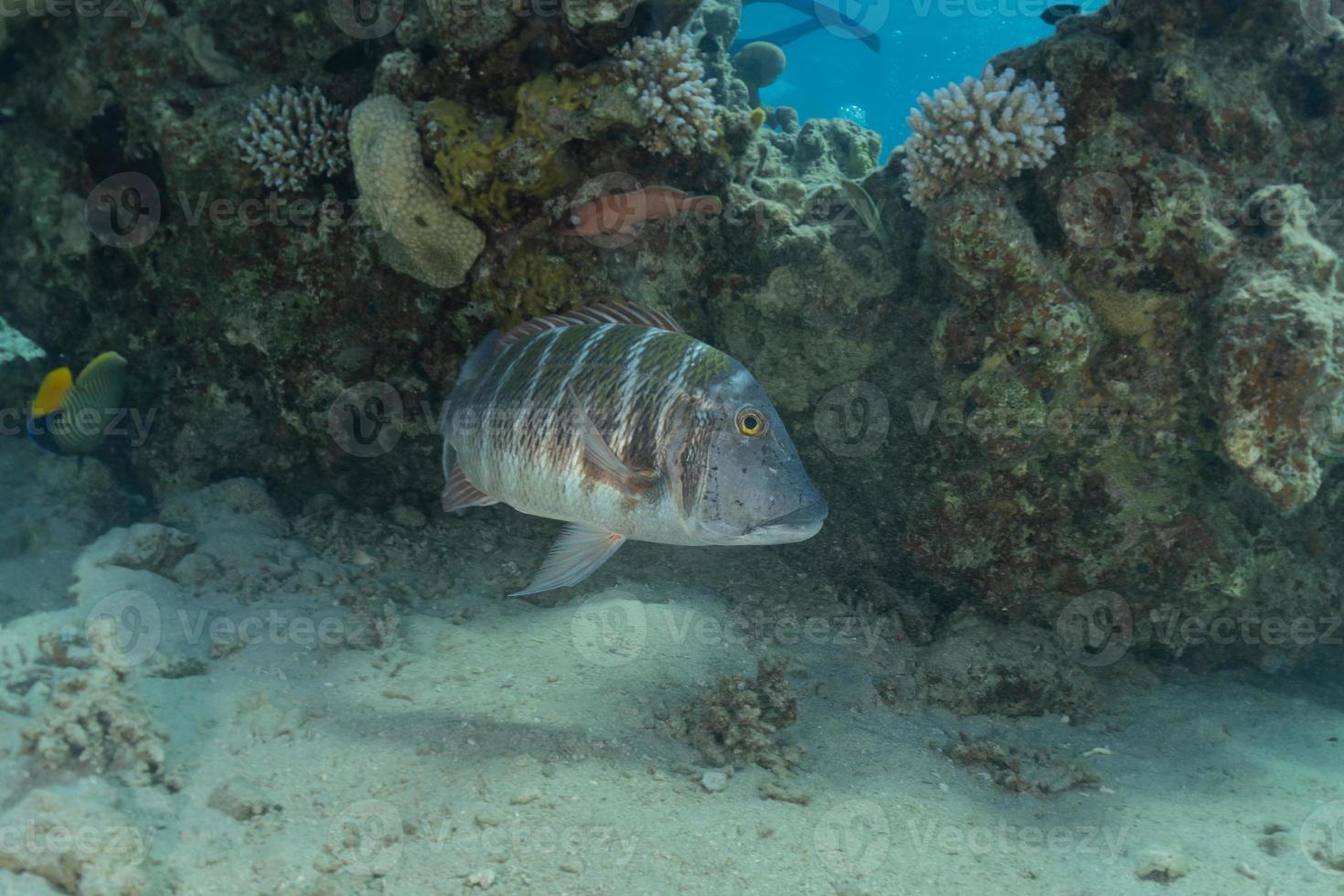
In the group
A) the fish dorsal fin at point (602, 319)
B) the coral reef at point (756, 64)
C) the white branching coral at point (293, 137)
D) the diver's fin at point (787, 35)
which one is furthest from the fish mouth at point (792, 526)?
the diver's fin at point (787, 35)

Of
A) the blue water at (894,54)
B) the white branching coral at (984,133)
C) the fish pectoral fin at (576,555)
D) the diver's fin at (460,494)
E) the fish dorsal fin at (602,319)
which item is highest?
the blue water at (894,54)

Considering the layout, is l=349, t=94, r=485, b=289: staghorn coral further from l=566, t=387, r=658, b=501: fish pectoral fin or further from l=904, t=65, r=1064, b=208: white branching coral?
l=904, t=65, r=1064, b=208: white branching coral

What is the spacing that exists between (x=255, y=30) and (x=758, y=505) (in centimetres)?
448

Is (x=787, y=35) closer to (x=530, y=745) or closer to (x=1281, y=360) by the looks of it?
(x=1281, y=360)

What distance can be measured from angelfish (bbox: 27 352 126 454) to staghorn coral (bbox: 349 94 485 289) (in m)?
2.30

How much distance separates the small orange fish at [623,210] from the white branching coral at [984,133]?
Answer: 126 centimetres

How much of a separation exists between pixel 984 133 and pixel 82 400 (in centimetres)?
585

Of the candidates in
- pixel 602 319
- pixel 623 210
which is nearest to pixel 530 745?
pixel 602 319

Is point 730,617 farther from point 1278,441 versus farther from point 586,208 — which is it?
point 1278,441

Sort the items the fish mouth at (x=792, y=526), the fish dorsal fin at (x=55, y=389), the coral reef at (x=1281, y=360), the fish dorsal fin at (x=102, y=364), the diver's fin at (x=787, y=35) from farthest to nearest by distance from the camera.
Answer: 1. the diver's fin at (x=787, y=35)
2. the fish dorsal fin at (x=55, y=389)
3. the fish dorsal fin at (x=102, y=364)
4. the coral reef at (x=1281, y=360)
5. the fish mouth at (x=792, y=526)

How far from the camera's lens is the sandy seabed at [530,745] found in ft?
8.81

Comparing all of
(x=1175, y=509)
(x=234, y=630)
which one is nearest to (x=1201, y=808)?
(x=1175, y=509)

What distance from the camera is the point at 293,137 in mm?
4266

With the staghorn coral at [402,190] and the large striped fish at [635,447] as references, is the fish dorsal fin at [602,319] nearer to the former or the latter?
the large striped fish at [635,447]
